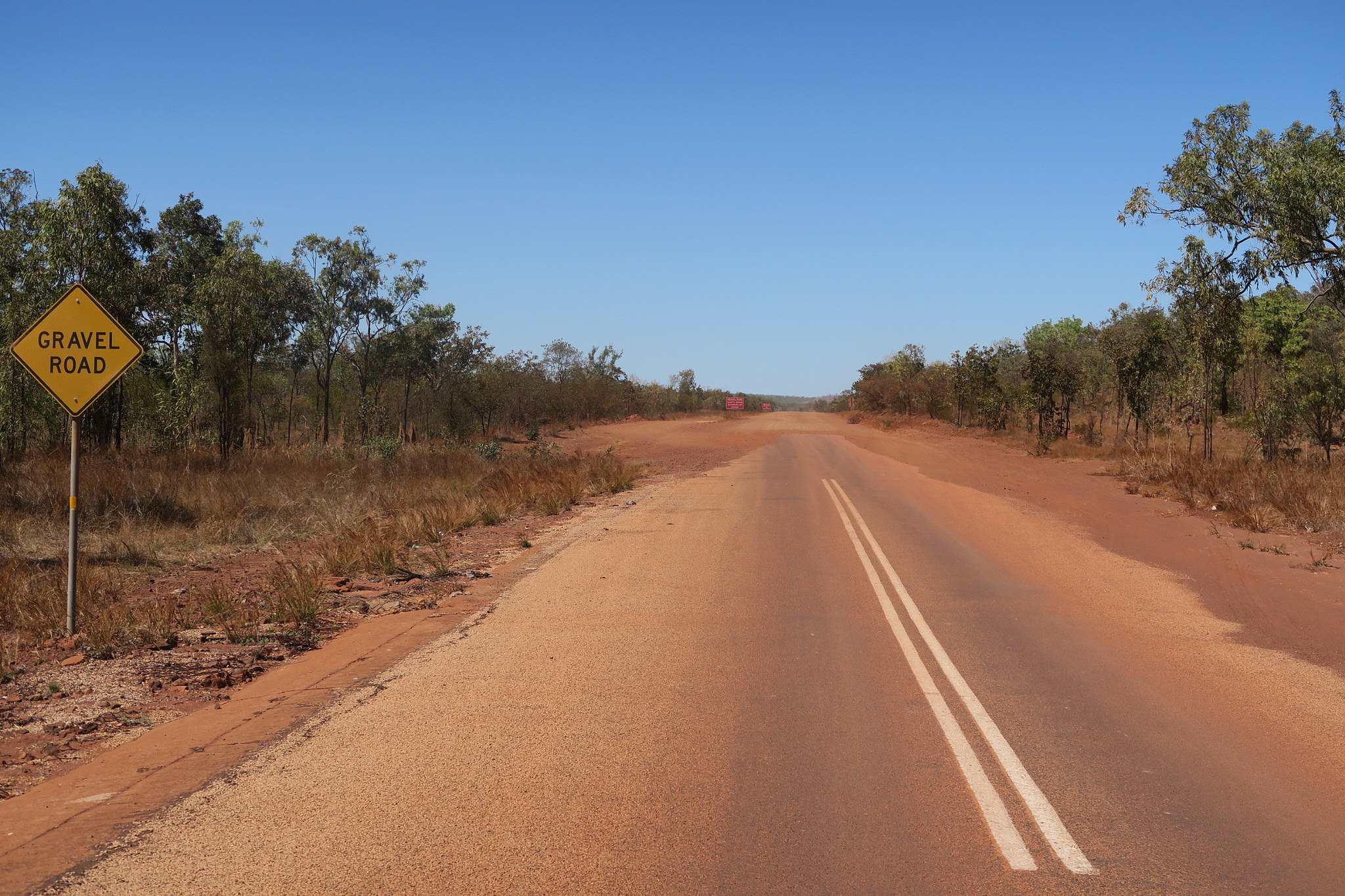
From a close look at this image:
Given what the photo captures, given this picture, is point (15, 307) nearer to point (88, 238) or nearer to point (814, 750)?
point (88, 238)

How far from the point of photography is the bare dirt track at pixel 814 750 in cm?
403

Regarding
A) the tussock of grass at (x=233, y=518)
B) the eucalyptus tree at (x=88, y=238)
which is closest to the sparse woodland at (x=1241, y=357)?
the tussock of grass at (x=233, y=518)

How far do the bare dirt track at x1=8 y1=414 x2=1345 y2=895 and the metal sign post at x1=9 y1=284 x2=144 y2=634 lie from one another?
12.5 feet

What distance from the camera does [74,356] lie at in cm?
844

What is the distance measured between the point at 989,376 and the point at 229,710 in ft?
157

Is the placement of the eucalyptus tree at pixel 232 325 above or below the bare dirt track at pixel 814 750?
above

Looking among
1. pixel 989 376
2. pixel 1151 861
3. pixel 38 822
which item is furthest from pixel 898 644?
pixel 989 376

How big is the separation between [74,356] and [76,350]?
6 cm

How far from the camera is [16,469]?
61.0 ft

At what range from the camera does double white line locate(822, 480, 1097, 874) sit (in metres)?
4.17

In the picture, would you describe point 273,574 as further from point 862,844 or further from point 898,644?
point 862,844

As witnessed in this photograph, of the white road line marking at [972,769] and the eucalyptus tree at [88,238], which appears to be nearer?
the white road line marking at [972,769]

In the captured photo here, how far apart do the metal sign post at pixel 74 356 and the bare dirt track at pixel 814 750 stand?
3824mm

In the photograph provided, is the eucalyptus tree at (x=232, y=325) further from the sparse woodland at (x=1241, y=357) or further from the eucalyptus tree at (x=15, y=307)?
the sparse woodland at (x=1241, y=357)
